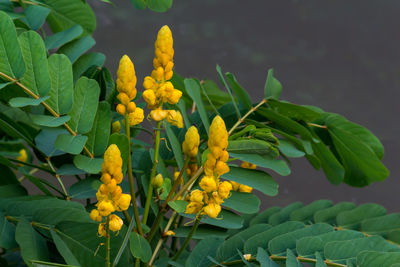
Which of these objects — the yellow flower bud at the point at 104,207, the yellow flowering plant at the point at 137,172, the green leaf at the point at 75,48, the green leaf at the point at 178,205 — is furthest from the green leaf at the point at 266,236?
the green leaf at the point at 75,48

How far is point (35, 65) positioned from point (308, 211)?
0.40 metres

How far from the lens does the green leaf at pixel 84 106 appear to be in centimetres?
48

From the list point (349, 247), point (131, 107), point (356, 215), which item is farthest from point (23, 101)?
point (356, 215)

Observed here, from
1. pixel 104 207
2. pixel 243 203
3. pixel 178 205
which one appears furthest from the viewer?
pixel 243 203

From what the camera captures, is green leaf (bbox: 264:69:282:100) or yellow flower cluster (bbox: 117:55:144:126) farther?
green leaf (bbox: 264:69:282:100)

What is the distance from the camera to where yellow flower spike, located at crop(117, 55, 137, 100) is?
0.38 m

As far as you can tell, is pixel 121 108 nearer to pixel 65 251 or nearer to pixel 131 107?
pixel 131 107

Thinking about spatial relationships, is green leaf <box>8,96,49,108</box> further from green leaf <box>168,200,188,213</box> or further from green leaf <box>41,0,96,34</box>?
green leaf <box>41,0,96,34</box>

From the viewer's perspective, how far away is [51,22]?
2.43 feet

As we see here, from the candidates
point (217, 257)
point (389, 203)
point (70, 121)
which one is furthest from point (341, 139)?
point (389, 203)

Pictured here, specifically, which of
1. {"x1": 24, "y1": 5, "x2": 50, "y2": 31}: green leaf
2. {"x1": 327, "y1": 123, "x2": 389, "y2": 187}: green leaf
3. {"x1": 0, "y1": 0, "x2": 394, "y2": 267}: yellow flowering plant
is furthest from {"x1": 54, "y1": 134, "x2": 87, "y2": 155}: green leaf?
{"x1": 327, "y1": 123, "x2": 389, "y2": 187}: green leaf

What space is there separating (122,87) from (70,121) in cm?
12

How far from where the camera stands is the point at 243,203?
21.2 inches

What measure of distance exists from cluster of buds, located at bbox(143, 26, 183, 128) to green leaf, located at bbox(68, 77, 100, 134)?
97 millimetres
